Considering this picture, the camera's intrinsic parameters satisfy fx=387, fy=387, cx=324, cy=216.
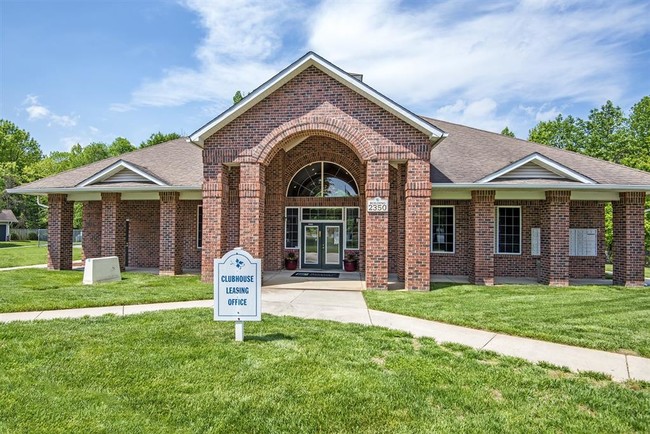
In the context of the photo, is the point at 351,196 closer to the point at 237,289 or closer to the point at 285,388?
the point at 237,289

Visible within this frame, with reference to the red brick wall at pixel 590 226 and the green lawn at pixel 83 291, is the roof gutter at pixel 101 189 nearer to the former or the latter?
the green lawn at pixel 83 291

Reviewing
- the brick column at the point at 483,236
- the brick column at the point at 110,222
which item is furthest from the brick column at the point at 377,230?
the brick column at the point at 110,222

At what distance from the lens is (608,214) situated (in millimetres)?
30078

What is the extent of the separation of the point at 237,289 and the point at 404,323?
345cm

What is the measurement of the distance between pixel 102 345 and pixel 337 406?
3941 millimetres

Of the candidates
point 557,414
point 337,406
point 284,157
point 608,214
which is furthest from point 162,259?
point 608,214

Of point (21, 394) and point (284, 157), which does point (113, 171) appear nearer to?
point (284, 157)

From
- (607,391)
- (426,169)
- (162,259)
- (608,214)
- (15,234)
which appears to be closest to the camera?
(607,391)

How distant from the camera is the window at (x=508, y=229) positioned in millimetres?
15773

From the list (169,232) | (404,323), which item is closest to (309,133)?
(169,232)

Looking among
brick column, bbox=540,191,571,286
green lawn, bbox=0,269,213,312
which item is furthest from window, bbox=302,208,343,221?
brick column, bbox=540,191,571,286

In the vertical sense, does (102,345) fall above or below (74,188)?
below

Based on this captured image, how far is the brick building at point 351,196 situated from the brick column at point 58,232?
0.15 ft

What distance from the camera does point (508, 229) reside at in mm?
15820
